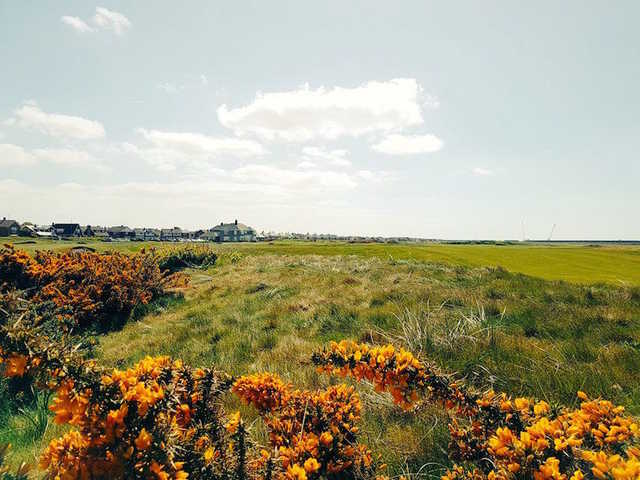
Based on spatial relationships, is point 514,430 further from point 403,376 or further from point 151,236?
point 151,236

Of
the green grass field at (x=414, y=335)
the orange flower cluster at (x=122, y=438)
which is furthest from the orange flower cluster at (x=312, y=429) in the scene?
the green grass field at (x=414, y=335)

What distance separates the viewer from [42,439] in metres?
3.49

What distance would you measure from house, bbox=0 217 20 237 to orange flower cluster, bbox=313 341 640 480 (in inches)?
5783

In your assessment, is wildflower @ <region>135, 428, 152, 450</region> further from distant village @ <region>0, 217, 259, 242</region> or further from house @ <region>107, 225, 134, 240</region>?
house @ <region>107, 225, 134, 240</region>

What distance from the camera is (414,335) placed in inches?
229

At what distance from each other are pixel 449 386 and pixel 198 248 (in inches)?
964

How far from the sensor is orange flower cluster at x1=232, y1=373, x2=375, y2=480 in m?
2.03

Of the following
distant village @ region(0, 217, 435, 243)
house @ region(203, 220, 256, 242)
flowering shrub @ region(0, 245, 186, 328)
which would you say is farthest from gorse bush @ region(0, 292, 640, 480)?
house @ region(203, 220, 256, 242)

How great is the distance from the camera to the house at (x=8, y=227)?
106m

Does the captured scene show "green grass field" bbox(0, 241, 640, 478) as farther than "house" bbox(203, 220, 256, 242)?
No

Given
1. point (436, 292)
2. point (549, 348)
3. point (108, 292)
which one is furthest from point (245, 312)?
point (549, 348)

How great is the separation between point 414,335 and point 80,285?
34.3 ft

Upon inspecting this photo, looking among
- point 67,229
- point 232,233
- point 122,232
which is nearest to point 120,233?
point 122,232

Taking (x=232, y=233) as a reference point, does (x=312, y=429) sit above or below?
below
